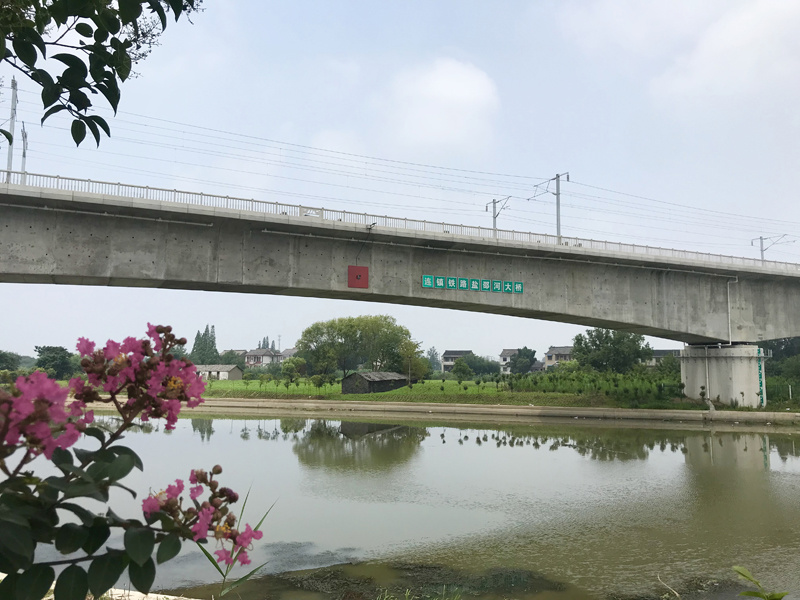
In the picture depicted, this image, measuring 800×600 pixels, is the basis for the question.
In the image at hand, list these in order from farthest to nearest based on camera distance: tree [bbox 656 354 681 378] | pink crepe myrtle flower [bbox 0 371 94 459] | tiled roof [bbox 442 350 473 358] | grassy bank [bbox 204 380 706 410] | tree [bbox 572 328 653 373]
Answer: tiled roof [bbox 442 350 473 358], tree [bbox 572 328 653 373], tree [bbox 656 354 681 378], grassy bank [bbox 204 380 706 410], pink crepe myrtle flower [bbox 0 371 94 459]

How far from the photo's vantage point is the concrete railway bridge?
17469 mm

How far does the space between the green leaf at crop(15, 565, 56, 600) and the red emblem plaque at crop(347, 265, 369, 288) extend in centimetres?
1995

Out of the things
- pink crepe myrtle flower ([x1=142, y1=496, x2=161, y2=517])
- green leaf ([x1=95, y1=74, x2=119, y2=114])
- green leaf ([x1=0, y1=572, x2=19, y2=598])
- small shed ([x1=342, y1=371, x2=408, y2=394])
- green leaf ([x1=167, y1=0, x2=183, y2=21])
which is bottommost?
small shed ([x1=342, y1=371, x2=408, y2=394])

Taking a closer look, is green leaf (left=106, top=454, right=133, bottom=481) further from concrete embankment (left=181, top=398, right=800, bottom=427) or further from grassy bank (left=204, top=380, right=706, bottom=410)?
grassy bank (left=204, top=380, right=706, bottom=410)

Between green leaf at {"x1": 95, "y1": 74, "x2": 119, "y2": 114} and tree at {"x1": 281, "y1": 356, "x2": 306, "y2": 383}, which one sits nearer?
green leaf at {"x1": 95, "y1": 74, "x2": 119, "y2": 114}

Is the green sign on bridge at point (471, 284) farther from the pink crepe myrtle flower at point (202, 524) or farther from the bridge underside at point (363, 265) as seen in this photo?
the pink crepe myrtle flower at point (202, 524)

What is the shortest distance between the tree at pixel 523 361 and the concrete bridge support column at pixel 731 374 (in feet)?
201

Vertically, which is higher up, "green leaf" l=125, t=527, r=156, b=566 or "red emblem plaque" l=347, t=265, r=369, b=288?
"red emblem plaque" l=347, t=265, r=369, b=288

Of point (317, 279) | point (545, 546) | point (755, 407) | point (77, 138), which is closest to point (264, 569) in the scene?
point (545, 546)

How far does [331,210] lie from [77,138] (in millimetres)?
18333

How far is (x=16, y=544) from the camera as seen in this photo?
5.16ft

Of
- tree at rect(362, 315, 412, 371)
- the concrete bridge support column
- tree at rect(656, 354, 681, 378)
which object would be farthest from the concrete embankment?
tree at rect(362, 315, 412, 371)

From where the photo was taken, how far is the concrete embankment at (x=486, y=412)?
95.3ft

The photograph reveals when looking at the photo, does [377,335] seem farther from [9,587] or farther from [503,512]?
[9,587]
